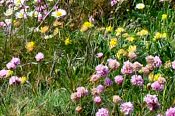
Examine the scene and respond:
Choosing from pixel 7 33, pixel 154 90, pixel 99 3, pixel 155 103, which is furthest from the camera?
pixel 99 3

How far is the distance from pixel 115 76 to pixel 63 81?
33cm

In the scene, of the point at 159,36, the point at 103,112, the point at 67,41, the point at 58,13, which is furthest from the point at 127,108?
the point at 58,13

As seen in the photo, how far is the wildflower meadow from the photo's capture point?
3.24 metres

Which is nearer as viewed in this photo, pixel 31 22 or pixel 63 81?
pixel 63 81

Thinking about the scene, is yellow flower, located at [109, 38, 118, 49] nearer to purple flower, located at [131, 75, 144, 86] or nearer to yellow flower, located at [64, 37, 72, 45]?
yellow flower, located at [64, 37, 72, 45]

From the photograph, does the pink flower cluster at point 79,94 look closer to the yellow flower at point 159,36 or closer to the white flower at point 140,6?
the yellow flower at point 159,36

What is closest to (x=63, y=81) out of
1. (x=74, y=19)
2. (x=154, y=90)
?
(x=154, y=90)

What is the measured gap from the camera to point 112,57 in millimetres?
3836

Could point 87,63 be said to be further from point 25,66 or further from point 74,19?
point 74,19

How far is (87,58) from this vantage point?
12.4 ft

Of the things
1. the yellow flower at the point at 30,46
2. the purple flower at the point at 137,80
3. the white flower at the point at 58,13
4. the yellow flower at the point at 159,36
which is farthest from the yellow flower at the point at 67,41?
the purple flower at the point at 137,80

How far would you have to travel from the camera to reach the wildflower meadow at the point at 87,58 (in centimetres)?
324

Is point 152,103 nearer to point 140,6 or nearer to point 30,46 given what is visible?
point 30,46

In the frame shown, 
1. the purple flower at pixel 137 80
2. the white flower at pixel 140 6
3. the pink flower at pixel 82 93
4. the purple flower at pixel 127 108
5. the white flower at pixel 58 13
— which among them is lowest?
the purple flower at pixel 127 108
